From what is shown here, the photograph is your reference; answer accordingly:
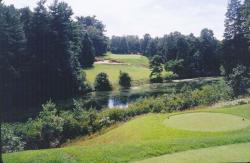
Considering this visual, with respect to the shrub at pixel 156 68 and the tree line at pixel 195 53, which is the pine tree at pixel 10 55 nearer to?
the shrub at pixel 156 68

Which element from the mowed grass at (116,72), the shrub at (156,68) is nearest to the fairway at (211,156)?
the mowed grass at (116,72)

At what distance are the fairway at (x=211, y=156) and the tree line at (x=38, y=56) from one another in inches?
1954

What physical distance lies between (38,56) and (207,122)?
49.8 metres

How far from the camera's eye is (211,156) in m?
14.6

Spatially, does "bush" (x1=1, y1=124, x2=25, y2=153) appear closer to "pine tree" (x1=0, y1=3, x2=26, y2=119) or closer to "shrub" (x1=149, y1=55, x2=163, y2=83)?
"pine tree" (x1=0, y1=3, x2=26, y2=119)

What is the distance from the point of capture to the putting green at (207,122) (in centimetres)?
2366

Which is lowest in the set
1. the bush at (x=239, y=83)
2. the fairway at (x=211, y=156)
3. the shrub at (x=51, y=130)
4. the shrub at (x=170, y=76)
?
the shrub at (x=51, y=130)

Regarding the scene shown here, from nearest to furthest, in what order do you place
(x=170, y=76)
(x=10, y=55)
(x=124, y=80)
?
(x=10, y=55)
(x=124, y=80)
(x=170, y=76)

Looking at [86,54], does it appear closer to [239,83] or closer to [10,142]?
[239,83]

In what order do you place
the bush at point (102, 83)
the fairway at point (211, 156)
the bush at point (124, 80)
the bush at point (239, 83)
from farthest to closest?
the bush at point (124, 80) < the bush at point (102, 83) < the bush at point (239, 83) < the fairway at point (211, 156)

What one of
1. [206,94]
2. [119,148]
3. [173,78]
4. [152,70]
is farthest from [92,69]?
[119,148]

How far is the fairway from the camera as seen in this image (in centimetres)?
1406

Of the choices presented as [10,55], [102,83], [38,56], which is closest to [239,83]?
[10,55]

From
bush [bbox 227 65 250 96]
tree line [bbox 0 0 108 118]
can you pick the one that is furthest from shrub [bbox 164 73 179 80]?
bush [bbox 227 65 250 96]
